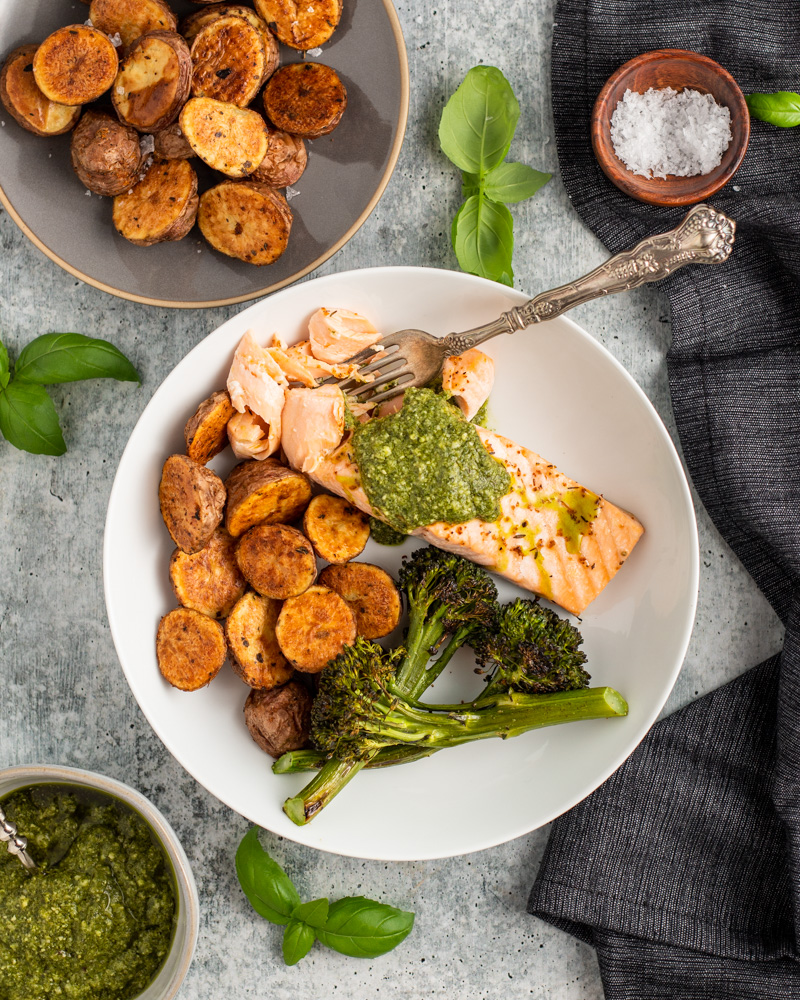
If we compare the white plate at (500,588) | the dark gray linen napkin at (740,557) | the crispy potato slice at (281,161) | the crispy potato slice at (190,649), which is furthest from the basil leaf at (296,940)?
the crispy potato slice at (281,161)

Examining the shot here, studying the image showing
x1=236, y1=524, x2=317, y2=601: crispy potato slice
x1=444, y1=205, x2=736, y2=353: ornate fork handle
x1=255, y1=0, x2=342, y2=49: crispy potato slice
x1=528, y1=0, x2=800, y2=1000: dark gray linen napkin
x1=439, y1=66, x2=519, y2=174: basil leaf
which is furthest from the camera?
x1=528, y1=0, x2=800, y2=1000: dark gray linen napkin

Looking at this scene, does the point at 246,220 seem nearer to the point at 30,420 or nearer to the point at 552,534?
the point at 30,420

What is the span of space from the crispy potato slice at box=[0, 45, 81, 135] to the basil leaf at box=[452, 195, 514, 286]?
1.20 m

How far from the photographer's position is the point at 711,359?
2.71 meters

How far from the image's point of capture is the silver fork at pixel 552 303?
216 cm

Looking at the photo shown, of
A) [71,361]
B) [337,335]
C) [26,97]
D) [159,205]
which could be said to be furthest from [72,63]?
Answer: [337,335]

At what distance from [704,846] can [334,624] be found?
1549mm

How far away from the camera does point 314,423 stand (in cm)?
231

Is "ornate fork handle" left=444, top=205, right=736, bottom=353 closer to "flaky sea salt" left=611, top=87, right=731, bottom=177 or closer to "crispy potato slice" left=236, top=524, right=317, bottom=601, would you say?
"flaky sea salt" left=611, top=87, right=731, bottom=177

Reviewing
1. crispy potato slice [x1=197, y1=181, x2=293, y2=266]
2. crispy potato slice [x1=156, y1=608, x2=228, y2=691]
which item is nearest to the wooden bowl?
crispy potato slice [x1=197, y1=181, x2=293, y2=266]

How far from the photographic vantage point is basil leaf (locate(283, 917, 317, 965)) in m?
2.64

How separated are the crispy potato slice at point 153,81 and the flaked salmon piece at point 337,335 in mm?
690

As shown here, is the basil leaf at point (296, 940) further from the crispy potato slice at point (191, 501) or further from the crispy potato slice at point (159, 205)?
the crispy potato slice at point (159, 205)

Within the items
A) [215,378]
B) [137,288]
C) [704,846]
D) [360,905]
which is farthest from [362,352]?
[704,846]
